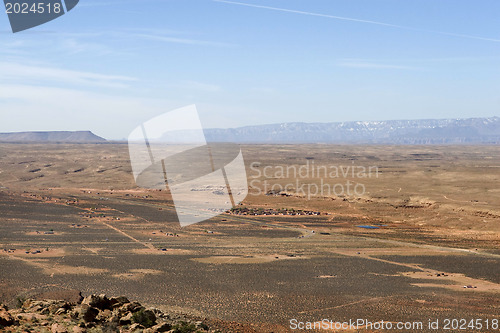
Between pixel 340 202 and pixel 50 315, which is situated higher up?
pixel 50 315

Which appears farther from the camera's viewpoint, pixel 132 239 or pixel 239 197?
pixel 239 197

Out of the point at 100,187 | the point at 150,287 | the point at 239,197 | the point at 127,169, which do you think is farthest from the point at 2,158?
the point at 150,287

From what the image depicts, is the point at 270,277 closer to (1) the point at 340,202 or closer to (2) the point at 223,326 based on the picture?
(2) the point at 223,326

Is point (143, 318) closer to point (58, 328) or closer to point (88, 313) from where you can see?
point (88, 313)

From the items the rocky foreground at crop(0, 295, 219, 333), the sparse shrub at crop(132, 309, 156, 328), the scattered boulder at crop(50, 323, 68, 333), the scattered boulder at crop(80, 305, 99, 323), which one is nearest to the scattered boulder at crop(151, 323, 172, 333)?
the rocky foreground at crop(0, 295, 219, 333)

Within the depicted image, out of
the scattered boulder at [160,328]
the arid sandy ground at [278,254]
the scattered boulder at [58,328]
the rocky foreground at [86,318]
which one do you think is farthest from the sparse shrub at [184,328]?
the scattered boulder at [58,328]
